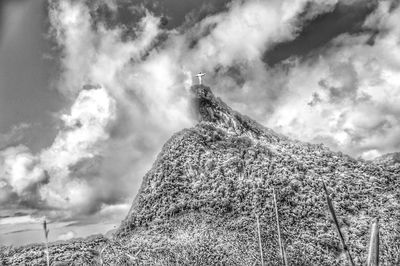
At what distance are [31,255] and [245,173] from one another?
290 inches

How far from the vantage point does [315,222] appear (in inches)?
551

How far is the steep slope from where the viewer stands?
13312mm

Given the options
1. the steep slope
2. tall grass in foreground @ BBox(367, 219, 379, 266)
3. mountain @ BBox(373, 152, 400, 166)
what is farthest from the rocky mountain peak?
tall grass in foreground @ BBox(367, 219, 379, 266)

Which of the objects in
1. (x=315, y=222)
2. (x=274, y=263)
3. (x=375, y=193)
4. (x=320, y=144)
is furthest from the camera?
(x=320, y=144)

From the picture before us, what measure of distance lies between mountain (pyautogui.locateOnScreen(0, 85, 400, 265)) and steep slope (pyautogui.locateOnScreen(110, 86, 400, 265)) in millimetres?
31

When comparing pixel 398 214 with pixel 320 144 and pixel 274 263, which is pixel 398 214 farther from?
pixel 274 263

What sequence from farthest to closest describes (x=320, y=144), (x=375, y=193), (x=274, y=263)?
1. (x=320, y=144)
2. (x=375, y=193)
3. (x=274, y=263)

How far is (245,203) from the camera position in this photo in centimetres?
1445

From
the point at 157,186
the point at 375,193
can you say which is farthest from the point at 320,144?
the point at 157,186

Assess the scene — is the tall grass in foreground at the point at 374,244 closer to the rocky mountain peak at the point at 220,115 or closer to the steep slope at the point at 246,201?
the steep slope at the point at 246,201

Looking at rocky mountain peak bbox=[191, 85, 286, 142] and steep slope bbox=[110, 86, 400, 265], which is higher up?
rocky mountain peak bbox=[191, 85, 286, 142]

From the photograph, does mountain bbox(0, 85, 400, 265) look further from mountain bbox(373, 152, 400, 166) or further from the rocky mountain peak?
mountain bbox(373, 152, 400, 166)

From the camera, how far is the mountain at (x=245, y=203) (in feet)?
43.4

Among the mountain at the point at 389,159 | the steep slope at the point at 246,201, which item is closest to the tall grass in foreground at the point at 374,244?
the steep slope at the point at 246,201
